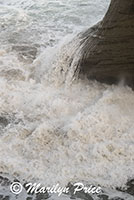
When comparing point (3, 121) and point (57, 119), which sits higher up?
point (57, 119)

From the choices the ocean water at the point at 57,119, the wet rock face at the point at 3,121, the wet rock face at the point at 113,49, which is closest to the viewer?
the ocean water at the point at 57,119

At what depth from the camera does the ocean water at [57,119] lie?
4.09 metres

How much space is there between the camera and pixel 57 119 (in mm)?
4926

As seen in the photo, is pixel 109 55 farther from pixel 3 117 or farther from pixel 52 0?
pixel 52 0

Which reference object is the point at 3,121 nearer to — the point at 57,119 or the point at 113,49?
the point at 57,119

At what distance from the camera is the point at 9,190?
3889mm

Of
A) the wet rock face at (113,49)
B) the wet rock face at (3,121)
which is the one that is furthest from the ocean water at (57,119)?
the wet rock face at (113,49)

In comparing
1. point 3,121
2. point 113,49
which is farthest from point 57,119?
point 113,49

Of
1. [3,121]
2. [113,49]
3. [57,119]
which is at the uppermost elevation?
[113,49]

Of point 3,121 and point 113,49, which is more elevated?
point 113,49

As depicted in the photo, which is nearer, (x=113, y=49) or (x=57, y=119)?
(x=57, y=119)

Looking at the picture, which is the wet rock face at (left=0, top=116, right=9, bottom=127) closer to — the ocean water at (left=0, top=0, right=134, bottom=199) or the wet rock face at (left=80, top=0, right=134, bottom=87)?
the ocean water at (left=0, top=0, right=134, bottom=199)

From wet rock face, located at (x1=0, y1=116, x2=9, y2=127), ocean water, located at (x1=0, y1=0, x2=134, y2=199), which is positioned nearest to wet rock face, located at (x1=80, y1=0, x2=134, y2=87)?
ocean water, located at (x1=0, y1=0, x2=134, y2=199)

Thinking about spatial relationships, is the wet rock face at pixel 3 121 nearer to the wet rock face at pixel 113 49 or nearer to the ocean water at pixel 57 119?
the ocean water at pixel 57 119
